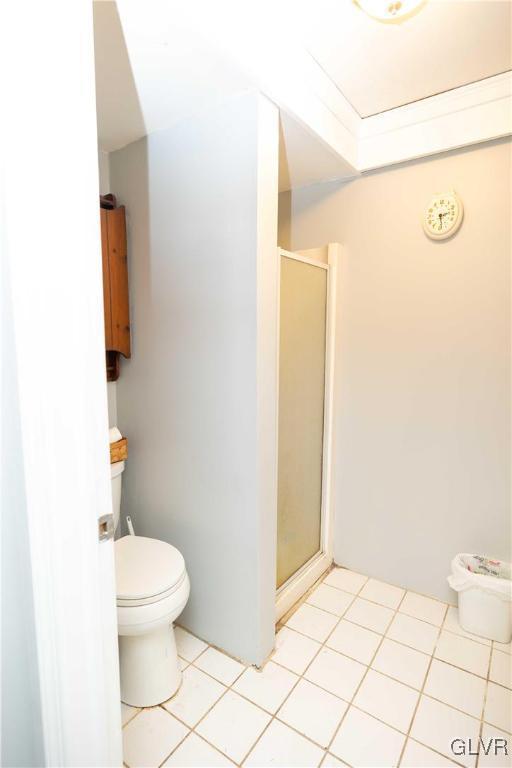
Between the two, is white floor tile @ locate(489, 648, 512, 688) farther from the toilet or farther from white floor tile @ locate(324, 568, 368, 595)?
the toilet

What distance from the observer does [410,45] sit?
1.47 m

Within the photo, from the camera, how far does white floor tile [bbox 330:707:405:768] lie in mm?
1311

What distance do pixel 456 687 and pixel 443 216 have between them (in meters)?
1.99

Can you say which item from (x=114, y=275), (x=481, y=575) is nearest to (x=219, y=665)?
(x=481, y=575)

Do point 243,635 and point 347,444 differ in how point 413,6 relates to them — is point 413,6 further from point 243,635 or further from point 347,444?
point 243,635

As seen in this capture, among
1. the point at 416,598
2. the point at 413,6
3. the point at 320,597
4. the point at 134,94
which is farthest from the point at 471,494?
the point at 134,94

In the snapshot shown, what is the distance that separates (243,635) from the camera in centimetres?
170

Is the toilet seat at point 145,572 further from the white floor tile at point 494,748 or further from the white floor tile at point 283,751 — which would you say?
the white floor tile at point 494,748

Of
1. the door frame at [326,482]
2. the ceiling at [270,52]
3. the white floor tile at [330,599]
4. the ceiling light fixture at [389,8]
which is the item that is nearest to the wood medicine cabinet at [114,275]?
the ceiling at [270,52]

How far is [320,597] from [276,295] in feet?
5.21

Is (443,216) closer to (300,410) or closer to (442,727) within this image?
(300,410)

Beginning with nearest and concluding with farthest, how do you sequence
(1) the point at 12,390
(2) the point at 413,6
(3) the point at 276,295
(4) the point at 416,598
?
(1) the point at 12,390
(2) the point at 413,6
(3) the point at 276,295
(4) the point at 416,598

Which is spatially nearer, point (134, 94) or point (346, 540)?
point (134, 94)

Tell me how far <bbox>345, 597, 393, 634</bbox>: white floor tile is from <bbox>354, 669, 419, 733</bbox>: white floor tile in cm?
29
